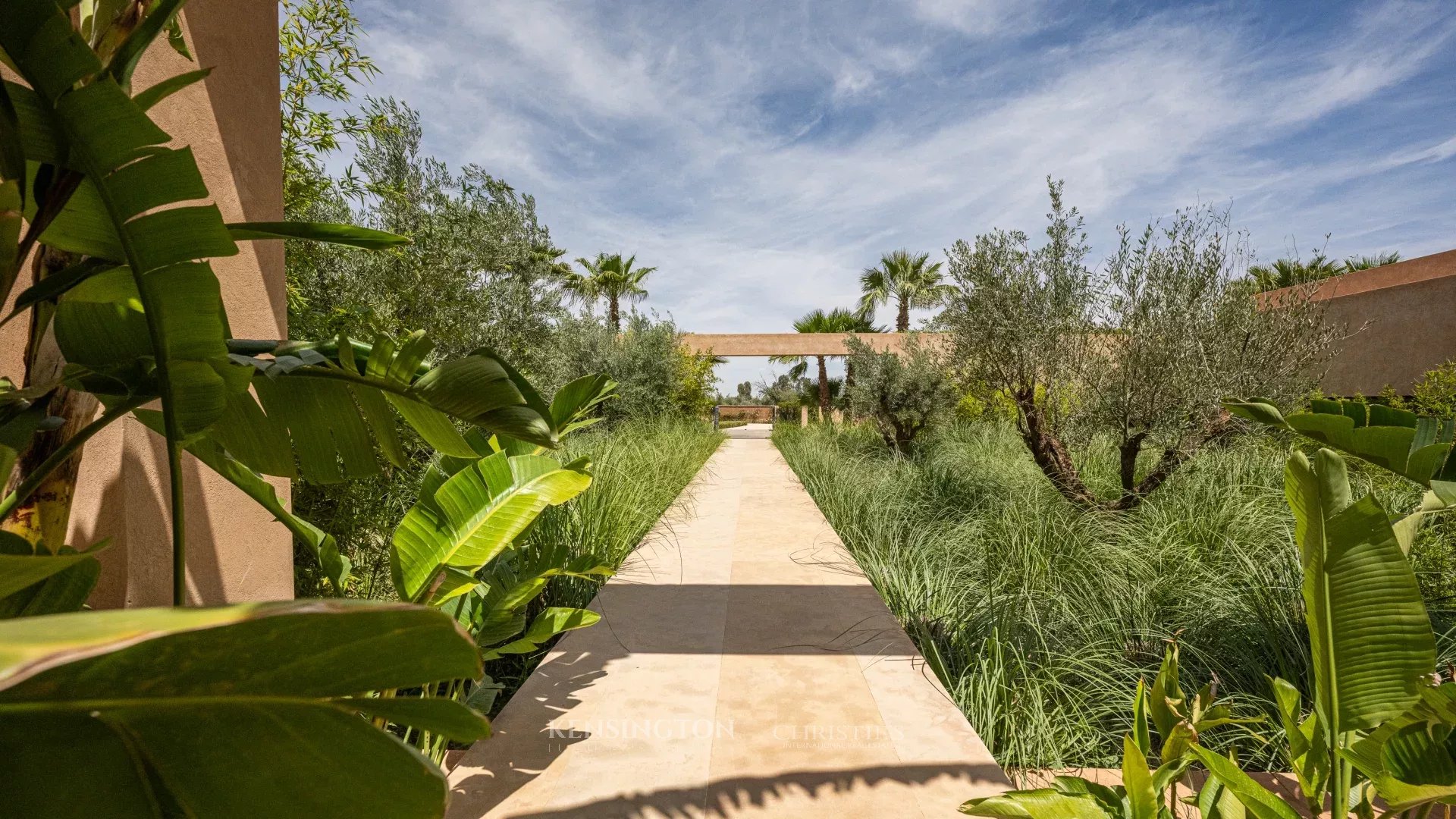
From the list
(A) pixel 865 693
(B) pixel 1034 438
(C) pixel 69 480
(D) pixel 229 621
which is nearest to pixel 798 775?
(A) pixel 865 693

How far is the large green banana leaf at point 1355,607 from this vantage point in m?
1.24

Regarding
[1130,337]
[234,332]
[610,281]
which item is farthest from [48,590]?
[610,281]

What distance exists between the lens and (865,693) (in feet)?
8.85

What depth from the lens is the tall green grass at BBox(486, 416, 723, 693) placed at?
11.7 ft

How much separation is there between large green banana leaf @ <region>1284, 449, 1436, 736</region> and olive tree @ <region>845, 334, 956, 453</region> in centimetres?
892

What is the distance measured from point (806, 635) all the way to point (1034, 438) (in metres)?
4.13

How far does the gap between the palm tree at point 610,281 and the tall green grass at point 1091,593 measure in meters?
20.5

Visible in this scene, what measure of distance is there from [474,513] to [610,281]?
2399 cm

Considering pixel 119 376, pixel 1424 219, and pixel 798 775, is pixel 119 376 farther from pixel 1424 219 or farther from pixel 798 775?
pixel 1424 219

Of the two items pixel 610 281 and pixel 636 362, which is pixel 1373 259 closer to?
pixel 636 362

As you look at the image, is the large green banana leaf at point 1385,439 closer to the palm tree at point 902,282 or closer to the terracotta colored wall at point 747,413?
the palm tree at point 902,282

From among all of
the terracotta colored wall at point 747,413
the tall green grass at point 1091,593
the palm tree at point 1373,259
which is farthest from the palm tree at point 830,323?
the tall green grass at point 1091,593

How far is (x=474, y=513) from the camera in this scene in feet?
6.47

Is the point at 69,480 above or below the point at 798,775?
above
